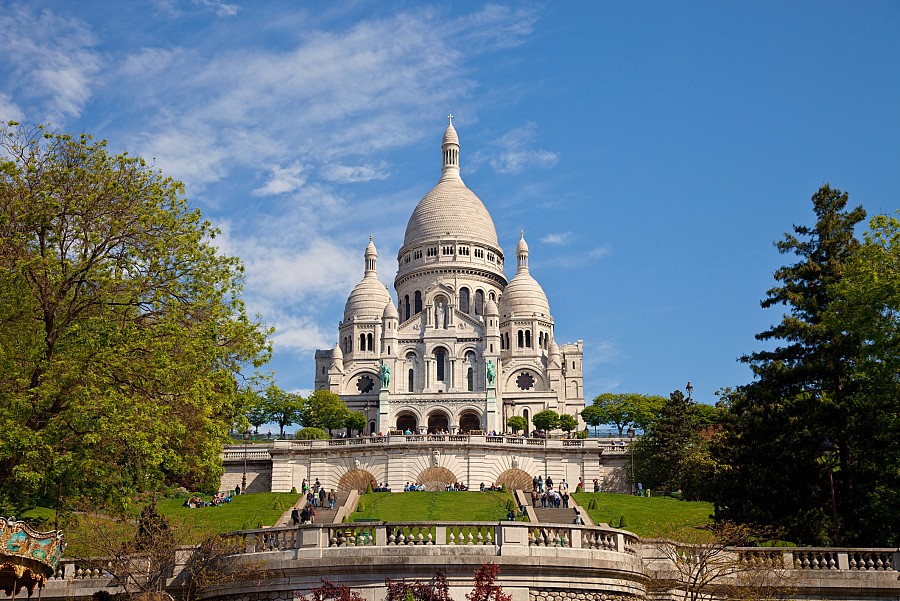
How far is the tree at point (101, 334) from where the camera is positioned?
25.0 m

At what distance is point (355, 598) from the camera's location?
66.0ft

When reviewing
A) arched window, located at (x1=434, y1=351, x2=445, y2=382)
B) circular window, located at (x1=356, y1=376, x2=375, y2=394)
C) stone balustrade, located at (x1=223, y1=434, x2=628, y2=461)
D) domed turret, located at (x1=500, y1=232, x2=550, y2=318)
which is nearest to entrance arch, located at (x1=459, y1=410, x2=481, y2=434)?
arched window, located at (x1=434, y1=351, x2=445, y2=382)

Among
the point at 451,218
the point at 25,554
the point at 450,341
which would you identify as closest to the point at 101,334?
the point at 25,554

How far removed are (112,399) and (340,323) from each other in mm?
88629

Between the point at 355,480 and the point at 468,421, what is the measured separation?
35.1 meters

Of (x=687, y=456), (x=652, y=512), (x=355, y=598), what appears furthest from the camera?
(x=687, y=456)

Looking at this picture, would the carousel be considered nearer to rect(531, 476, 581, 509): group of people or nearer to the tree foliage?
the tree foliage

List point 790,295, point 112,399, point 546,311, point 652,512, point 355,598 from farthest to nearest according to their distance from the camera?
point 546,311
point 652,512
point 790,295
point 112,399
point 355,598

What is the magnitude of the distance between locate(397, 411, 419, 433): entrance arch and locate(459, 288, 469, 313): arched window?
70.8 ft

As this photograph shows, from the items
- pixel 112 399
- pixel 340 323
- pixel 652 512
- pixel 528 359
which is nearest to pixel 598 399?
pixel 528 359

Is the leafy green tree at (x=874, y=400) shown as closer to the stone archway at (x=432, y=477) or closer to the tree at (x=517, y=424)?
the stone archway at (x=432, y=477)

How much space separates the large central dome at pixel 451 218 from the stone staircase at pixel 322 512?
6594 centimetres

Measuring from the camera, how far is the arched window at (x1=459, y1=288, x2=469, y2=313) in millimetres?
112750

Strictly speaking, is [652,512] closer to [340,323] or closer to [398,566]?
[398,566]
